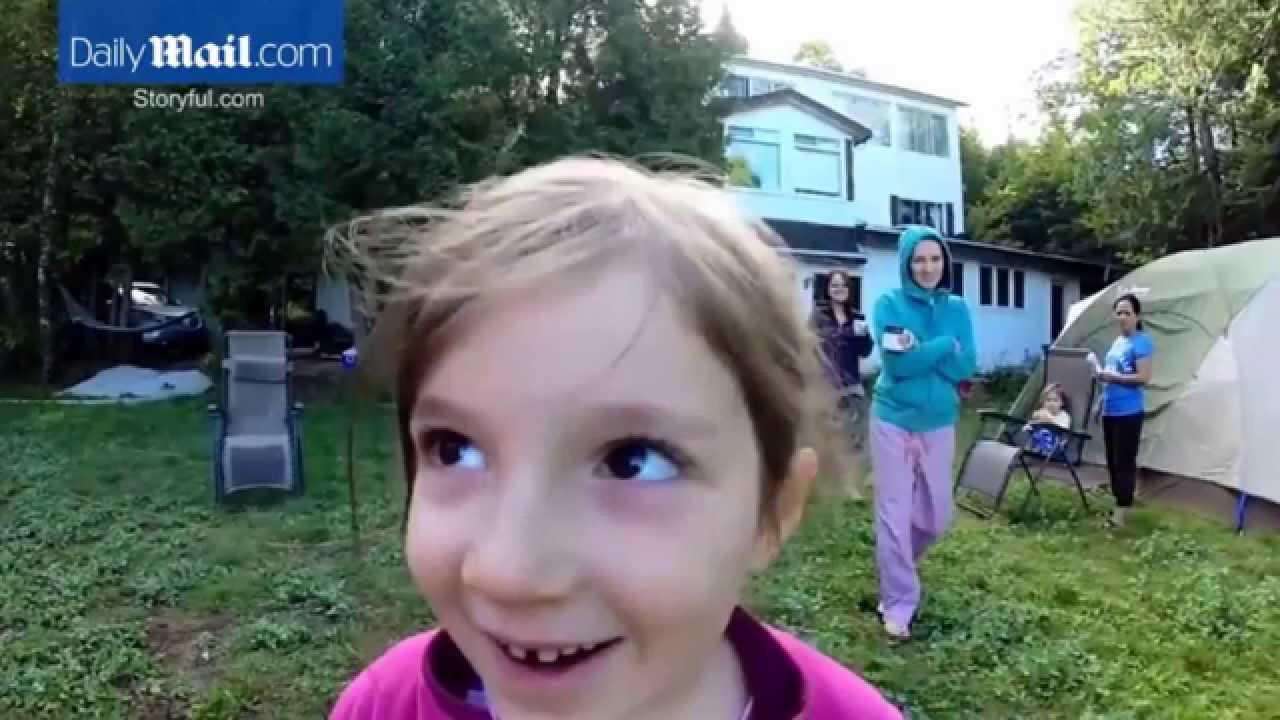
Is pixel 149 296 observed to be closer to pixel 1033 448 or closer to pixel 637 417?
pixel 1033 448

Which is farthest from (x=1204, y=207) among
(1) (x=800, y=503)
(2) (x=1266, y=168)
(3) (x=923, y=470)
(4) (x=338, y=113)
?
(1) (x=800, y=503)

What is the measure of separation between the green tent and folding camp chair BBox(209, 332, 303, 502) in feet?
18.5

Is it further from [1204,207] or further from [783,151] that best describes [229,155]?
[1204,207]

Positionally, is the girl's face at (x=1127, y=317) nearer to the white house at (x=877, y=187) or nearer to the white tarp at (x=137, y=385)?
the white tarp at (x=137, y=385)

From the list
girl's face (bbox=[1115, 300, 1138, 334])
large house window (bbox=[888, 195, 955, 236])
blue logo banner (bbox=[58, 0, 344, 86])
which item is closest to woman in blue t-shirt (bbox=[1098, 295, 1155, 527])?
girl's face (bbox=[1115, 300, 1138, 334])

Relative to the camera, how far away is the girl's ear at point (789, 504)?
0.78 metres

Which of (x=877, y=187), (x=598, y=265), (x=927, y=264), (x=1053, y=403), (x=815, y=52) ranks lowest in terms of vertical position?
(x=1053, y=403)

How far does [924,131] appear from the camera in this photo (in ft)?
95.8

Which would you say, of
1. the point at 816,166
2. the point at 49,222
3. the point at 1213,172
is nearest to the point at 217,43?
the point at 49,222

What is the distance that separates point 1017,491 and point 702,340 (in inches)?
307

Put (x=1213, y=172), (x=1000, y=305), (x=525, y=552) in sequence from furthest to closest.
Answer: (x=1000, y=305), (x=1213, y=172), (x=525, y=552)

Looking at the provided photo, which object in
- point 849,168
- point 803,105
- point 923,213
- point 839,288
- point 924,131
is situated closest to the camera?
point 839,288

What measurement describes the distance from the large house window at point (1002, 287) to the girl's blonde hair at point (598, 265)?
24.0 m

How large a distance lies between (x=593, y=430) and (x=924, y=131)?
2998 cm
